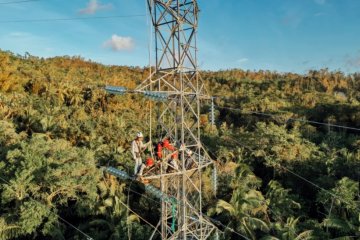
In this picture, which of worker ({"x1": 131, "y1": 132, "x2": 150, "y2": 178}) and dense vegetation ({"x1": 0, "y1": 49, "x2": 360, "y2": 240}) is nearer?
worker ({"x1": 131, "y1": 132, "x2": 150, "y2": 178})

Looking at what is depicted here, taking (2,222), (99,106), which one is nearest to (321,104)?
(99,106)

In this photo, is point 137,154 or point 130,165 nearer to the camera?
point 137,154

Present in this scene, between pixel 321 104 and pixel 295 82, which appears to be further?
pixel 295 82

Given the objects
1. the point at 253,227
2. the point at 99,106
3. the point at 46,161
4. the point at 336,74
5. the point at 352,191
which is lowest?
the point at 253,227

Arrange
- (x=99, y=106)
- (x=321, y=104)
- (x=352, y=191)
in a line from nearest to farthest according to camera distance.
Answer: (x=352, y=191) < (x=99, y=106) < (x=321, y=104)

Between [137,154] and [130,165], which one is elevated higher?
[137,154]

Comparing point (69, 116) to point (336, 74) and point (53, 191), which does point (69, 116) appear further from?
point (336, 74)

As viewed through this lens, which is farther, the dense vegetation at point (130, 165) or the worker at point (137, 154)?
the dense vegetation at point (130, 165)

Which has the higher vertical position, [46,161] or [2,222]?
[46,161]
